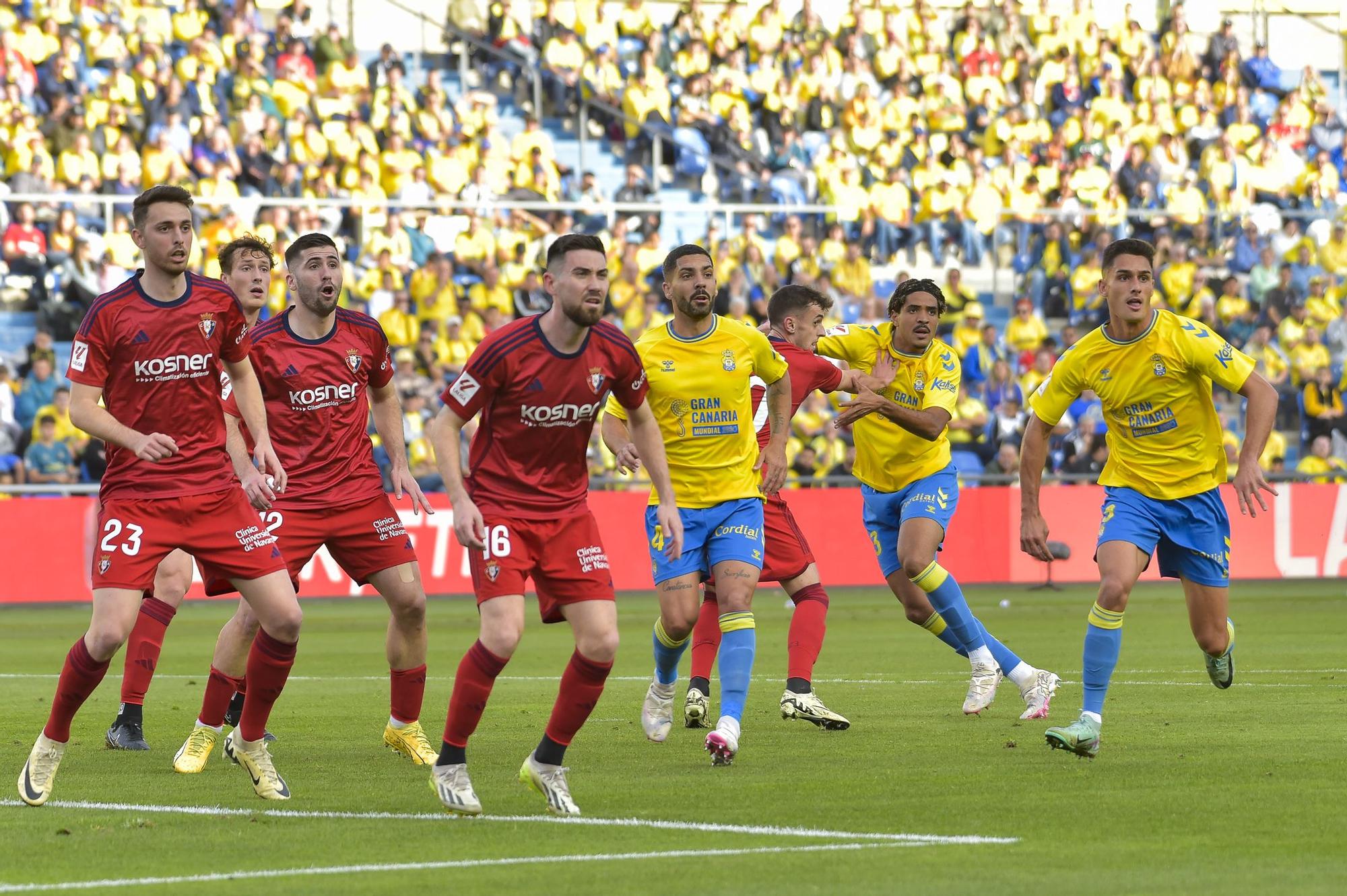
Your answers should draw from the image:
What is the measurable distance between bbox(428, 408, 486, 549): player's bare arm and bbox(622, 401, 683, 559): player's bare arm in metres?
0.72

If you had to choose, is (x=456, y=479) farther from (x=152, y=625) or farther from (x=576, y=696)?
(x=152, y=625)

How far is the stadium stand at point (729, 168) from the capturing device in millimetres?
24922

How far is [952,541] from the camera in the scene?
23531 mm

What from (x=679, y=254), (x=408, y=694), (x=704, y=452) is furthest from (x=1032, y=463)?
(x=408, y=694)

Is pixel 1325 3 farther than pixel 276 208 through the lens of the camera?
Yes

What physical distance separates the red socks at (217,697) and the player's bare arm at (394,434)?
1.22 metres

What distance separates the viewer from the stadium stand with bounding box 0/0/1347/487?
2492cm

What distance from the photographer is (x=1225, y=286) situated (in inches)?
1126

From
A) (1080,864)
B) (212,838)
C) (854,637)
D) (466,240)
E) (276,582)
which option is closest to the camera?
(1080,864)

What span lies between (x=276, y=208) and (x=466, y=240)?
2.54 metres

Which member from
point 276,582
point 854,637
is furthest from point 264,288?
point 854,637

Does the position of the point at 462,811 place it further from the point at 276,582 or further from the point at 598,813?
the point at 276,582

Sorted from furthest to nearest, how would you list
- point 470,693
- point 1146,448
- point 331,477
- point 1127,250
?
point 1146,448
point 1127,250
point 331,477
point 470,693

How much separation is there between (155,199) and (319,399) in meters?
1.64
